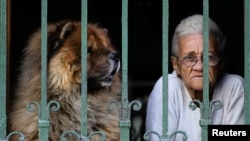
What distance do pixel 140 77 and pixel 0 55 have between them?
1109 millimetres

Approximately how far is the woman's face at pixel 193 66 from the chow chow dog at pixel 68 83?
1.40ft

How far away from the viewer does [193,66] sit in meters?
3.95

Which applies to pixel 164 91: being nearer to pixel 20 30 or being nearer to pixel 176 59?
pixel 176 59

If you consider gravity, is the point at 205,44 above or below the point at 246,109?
above

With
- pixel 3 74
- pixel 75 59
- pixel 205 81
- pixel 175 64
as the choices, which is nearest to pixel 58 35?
pixel 75 59

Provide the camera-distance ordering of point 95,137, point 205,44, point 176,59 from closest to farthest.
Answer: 1. point 205,44
2. point 95,137
3. point 176,59

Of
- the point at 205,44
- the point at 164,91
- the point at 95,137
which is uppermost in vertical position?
the point at 205,44

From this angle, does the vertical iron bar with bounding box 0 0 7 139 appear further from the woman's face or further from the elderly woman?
the woman's face

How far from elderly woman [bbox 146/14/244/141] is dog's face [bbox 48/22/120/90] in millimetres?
365

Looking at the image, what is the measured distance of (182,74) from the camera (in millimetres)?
4043

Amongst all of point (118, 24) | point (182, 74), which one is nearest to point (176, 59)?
point (182, 74)

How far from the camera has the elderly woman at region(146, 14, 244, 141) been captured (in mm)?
3920

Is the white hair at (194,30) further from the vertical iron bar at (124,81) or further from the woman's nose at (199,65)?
the vertical iron bar at (124,81)

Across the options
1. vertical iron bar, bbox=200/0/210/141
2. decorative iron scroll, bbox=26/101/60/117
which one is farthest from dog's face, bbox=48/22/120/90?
vertical iron bar, bbox=200/0/210/141
